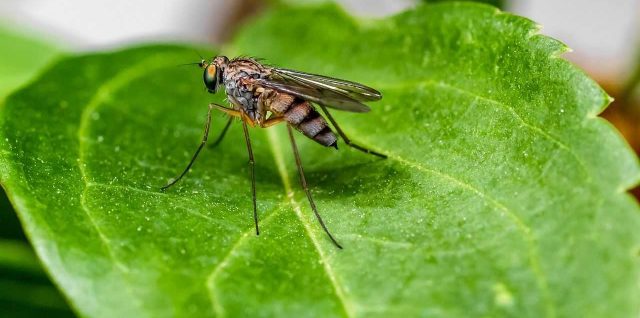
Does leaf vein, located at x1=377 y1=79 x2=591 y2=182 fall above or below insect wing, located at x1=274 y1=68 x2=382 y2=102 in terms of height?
above

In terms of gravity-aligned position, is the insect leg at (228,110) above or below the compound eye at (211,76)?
below

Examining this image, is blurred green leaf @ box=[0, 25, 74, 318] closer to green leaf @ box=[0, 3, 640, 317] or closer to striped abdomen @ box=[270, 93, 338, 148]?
green leaf @ box=[0, 3, 640, 317]

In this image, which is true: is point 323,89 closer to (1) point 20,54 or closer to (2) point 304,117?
(2) point 304,117

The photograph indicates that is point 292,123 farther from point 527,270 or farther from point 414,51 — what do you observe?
point 527,270

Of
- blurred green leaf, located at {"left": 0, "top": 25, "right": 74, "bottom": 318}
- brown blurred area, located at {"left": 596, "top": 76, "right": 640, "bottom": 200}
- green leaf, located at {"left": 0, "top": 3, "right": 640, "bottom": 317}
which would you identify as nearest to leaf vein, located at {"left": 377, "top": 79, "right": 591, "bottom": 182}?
green leaf, located at {"left": 0, "top": 3, "right": 640, "bottom": 317}

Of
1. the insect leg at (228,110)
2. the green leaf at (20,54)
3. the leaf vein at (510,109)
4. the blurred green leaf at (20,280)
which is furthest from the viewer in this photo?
the green leaf at (20,54)

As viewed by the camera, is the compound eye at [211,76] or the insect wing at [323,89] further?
the compound eye at [211,76]

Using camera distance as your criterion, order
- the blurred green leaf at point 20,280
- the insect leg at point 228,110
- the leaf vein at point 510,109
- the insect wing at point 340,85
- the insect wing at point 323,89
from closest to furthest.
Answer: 1. the leaf vein at point 510,109
2. the insect wing at point 323,89
3. the insect wing at point 340,85
4. the insect leg at point 228,110
5. the blurred green leaf at point 20,280

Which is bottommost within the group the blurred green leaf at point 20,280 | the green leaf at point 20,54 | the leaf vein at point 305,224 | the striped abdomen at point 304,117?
the blurred green leaf at point 20,280

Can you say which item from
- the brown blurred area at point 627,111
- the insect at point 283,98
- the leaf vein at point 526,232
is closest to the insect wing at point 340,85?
the insect at point 283,98

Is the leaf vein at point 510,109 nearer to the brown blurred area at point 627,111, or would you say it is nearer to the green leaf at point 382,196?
the green leaf at point 382,196
